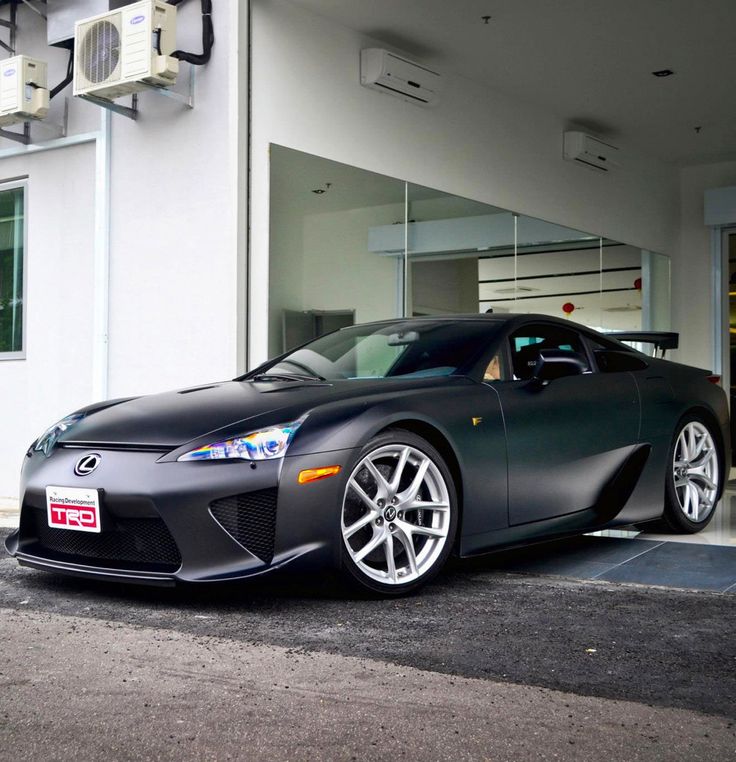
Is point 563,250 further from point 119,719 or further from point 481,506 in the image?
point 119,719

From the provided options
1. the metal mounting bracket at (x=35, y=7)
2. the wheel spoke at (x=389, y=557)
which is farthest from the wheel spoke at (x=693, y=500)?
→ the metal mounting bracket at (x=35, y=7)

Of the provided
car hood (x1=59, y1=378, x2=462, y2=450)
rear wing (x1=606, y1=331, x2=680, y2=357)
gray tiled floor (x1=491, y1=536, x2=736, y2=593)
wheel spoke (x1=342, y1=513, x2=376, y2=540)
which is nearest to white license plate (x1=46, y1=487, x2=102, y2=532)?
car hood (x1=59, y1=378, x2=462, y2=450)

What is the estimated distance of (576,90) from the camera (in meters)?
9.67

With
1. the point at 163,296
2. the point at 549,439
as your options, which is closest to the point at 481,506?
the point at 549,439

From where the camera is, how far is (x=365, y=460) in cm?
390

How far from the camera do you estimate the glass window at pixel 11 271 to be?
319 inches

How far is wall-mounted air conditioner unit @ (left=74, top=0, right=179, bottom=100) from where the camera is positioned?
6.65 metres

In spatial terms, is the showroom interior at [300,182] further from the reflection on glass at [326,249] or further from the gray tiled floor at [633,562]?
the gray tiled floor at [633,562]

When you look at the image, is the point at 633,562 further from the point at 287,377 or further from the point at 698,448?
the point at 287,377

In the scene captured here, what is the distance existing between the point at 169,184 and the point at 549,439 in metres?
3.53

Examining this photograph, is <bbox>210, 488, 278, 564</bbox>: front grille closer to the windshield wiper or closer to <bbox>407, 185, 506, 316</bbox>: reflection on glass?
the windshield wiper

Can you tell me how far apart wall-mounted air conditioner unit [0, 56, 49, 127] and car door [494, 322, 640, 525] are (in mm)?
4295

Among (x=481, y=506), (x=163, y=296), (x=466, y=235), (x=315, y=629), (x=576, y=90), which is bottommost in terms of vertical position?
(x=315, y=629)

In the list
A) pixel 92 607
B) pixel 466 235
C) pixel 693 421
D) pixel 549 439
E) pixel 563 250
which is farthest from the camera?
pixel 563 250
